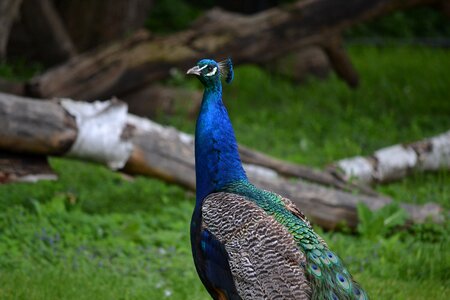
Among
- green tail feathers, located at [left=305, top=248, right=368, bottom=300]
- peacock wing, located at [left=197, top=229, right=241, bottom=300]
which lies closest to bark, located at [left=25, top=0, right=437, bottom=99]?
peacock wing, located at [left=197, top=229, right=241, bottom=300]

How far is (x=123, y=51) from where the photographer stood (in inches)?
329

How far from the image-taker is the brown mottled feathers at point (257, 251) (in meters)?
3.59

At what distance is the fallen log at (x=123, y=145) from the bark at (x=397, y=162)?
858 mm

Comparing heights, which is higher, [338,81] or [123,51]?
[123,51]

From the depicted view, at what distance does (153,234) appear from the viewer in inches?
229

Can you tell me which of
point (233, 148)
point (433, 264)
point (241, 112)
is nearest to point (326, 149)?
point (241, 112)

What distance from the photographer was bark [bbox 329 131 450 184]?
739cm

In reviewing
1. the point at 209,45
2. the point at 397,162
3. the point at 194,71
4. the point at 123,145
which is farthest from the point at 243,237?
the point at 209,45

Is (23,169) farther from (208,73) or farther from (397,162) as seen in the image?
(397,162)

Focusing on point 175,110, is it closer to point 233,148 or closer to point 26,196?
point 26,196

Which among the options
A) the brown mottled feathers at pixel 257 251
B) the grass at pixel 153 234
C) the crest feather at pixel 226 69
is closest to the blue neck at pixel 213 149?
the crest feather at pixel 226 69

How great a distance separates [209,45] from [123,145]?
286cm

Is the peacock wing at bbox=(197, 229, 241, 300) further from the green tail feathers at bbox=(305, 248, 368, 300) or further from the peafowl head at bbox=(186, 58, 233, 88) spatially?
the peafowl head at bbox=(186, 58, 233, 88)

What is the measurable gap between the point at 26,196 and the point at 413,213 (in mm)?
2775
